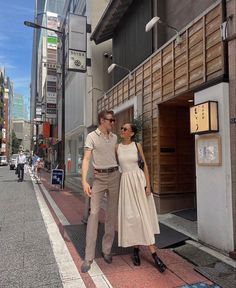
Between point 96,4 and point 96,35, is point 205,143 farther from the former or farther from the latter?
point 96,4

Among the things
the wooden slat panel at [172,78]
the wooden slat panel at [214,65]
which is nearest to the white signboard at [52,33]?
the wooden slat panel at [172,78]

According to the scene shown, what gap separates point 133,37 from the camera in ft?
36.9

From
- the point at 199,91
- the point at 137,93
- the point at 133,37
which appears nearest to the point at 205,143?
the point at 199,91

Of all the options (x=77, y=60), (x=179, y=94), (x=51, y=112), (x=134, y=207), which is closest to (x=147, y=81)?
(x=179, y=94)

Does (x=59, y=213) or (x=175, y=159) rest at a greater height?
(x=175, y=159)

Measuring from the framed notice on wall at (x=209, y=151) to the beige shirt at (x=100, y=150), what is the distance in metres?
1.73

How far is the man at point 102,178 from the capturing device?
4.51 metres

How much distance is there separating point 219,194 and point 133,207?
1.57 meters

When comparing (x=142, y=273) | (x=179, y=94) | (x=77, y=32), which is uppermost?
(x=77, y=32)

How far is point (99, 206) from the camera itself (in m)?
4.61

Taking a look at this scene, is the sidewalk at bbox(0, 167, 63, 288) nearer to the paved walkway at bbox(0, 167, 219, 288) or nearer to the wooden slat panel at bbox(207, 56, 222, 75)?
the paved walkway at bbox(0, 167, 219, 288)

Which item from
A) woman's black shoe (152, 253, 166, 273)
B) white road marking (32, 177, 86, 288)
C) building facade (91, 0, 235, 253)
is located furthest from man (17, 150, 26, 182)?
woman's black shoe (152, 253, 166, 273)

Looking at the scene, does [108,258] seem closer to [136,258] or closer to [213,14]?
[136,258]

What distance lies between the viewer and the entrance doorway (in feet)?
27.5
